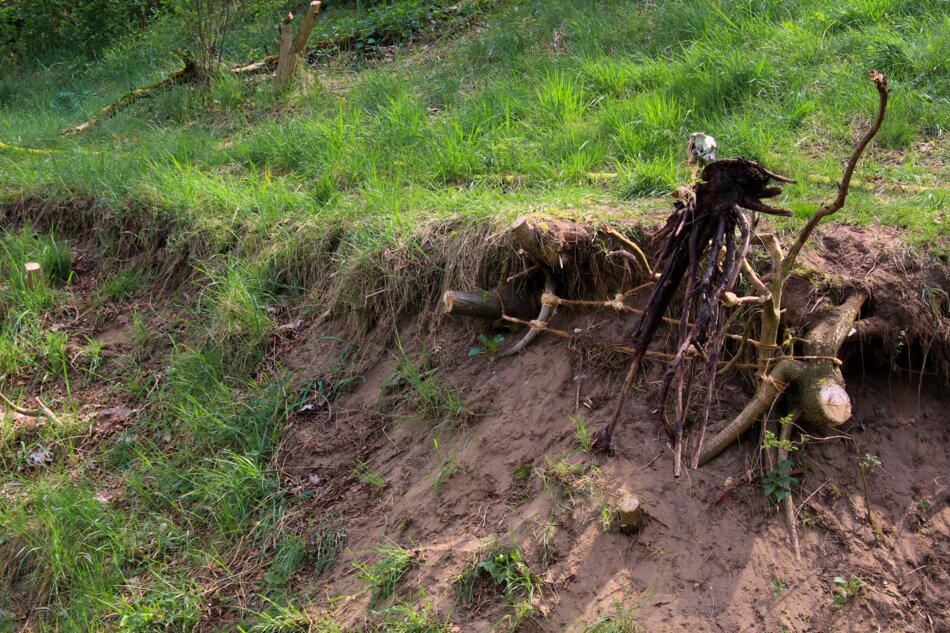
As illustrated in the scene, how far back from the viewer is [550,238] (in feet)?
13.4

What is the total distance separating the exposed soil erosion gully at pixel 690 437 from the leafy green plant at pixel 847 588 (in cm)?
3

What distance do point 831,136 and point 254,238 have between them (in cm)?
360

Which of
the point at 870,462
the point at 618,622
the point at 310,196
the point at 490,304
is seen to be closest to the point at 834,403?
the point at 870,462

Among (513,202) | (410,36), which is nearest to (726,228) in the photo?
(513,202)

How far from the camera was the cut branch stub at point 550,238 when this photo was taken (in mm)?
4055

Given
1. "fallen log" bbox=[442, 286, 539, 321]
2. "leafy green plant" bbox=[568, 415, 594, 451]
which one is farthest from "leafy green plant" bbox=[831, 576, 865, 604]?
"fallen log" bbox=[442, 286, 539, 321]

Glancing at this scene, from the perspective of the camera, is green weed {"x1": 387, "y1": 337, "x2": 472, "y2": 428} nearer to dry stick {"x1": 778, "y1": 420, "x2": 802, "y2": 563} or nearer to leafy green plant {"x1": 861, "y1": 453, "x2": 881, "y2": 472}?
dry stick {"x1": 778, "y1": 420, "x2": 802, "y2": 563}

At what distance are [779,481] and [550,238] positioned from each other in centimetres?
147

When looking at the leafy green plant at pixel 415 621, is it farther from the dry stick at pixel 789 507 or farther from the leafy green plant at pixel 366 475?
the dry stick at pixel 789 507

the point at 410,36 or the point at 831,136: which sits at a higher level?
the point at 831,136

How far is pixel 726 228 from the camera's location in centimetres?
311

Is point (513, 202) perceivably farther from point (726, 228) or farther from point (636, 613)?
point (636, 613)

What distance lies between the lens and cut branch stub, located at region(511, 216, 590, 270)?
4055 millimetres

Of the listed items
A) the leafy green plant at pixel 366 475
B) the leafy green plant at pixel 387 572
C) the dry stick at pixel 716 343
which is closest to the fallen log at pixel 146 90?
the leafy green plant at pixel 366 475
